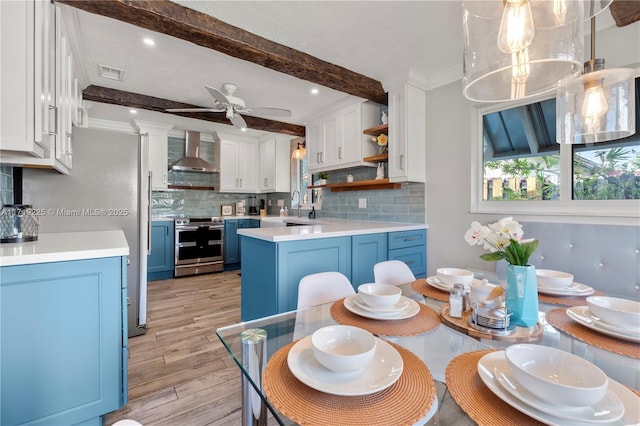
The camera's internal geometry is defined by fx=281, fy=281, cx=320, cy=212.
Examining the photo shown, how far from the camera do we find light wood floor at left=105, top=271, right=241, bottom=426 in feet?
5.08

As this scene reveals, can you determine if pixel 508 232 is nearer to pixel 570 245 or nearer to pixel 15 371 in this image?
pixel 570 245

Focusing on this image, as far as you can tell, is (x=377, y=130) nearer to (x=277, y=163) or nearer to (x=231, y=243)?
(x=277, y=163)

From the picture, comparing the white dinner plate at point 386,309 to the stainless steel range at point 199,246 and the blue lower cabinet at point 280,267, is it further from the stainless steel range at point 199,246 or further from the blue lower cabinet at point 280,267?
the stainless steel range at point 199,246

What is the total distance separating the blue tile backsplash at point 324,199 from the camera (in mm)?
3204

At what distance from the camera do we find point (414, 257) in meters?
2.95

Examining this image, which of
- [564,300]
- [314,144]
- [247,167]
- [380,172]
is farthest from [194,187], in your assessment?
[564,300]

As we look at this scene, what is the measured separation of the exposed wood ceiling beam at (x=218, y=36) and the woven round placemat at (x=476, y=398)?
229 cm

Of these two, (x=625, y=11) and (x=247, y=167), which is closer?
(x=625, y=11)

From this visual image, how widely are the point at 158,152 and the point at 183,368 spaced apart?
3604 mm

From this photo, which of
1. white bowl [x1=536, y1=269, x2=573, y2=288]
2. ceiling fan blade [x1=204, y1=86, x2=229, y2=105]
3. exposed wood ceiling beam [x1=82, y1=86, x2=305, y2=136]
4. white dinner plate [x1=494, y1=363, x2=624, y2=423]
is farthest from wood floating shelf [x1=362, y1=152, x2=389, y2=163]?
white dinner plate [x1=494, y1=363, x2=624, y2=423]

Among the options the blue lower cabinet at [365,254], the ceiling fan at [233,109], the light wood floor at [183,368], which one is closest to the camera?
the light wood floor at [183,368]

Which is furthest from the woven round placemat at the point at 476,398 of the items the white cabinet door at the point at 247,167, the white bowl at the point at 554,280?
the white cabinet door at the point at 247,167

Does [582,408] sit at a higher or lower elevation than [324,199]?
lower

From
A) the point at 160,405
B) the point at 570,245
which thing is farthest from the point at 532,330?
the point at 160,405
